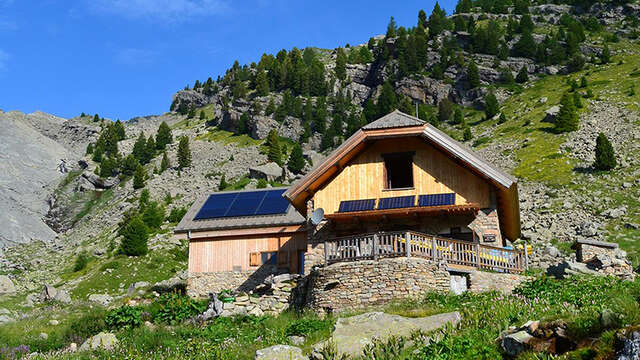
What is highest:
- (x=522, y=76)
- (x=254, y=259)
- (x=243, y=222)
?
(x=522, y=76)

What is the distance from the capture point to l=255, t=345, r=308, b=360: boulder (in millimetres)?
14820

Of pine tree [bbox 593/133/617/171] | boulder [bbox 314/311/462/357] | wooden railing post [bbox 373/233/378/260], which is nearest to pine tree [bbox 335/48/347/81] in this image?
pine tree [bbox 593/133/617/171]

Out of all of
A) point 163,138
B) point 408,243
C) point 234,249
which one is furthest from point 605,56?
point 408,243

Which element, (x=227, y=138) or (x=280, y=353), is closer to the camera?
(x=280, y=353)

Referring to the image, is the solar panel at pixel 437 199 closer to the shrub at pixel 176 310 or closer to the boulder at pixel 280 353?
the shrub at pixel 176 310

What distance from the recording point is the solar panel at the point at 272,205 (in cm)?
3266

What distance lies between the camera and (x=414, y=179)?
25.6 metres

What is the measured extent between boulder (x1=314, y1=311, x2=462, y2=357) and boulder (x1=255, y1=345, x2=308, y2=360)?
1.61 feet

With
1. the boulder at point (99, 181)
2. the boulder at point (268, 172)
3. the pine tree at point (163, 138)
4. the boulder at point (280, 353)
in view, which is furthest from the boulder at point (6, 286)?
the pine tree at point (163, 138)

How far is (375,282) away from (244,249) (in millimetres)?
12345

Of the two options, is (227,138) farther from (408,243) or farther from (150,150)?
(408,243)

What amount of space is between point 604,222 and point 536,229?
496 centimetres

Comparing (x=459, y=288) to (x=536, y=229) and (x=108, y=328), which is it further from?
(x=536, y=229)

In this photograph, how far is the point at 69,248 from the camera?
72.4 m
